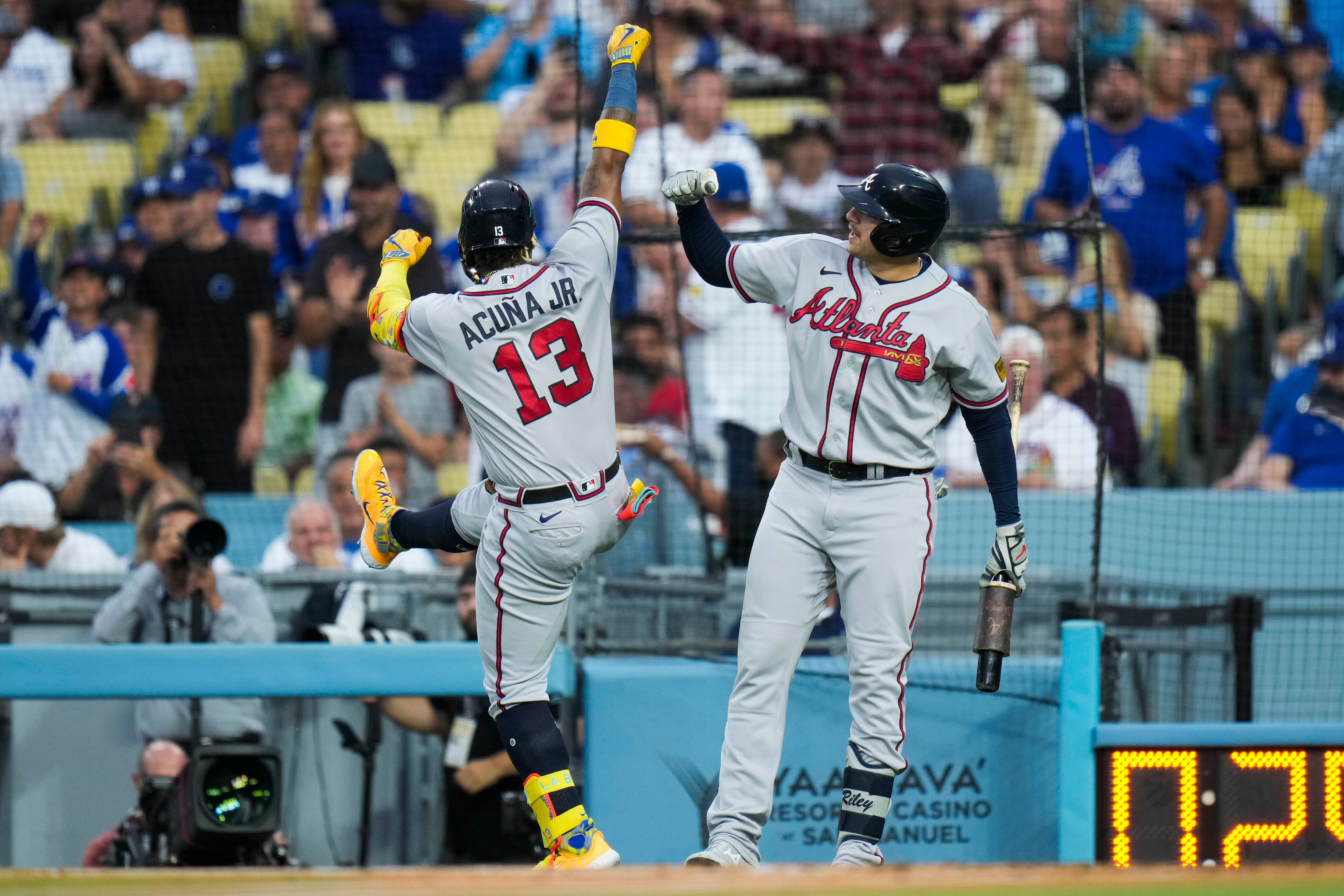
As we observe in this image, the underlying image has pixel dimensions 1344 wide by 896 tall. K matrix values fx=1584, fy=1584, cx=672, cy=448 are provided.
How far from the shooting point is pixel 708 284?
19.4 ft

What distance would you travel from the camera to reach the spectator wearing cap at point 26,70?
9.92m

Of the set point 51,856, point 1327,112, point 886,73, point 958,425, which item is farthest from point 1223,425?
point 51,856

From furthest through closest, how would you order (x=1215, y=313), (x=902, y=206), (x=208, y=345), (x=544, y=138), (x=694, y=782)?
(x=544, y=138) < (x=208, y=345) < (x=1215, y=313) < (x=694, y=782) < (x=902, y=206)

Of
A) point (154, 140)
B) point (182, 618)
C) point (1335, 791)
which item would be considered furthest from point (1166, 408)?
point (154, 140)

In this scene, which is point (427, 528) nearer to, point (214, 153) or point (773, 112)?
point (773, 112)

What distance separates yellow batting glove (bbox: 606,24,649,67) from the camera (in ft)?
15.0

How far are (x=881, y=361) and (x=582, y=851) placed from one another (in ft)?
4.96

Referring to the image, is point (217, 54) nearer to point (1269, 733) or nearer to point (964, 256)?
point (964, 256)

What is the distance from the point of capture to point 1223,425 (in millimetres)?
7918

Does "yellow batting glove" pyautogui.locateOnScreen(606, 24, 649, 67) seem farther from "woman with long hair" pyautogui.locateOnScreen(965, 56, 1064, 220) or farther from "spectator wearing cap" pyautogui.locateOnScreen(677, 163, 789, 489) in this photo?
"woman with long hair" pyautogui.locateOnScreen(965, 56, 1064, 220)

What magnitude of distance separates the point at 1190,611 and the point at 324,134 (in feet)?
18.7

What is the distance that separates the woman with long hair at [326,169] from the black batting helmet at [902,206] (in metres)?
5.21

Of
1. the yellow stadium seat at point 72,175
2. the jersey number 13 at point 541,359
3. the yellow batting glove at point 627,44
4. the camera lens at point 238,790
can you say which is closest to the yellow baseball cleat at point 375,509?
the jersey number 13 at point 541,359

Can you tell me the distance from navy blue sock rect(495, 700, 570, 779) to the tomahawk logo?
0.99 m
